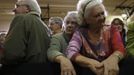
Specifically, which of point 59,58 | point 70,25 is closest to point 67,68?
point 59,58

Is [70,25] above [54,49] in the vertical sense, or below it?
above

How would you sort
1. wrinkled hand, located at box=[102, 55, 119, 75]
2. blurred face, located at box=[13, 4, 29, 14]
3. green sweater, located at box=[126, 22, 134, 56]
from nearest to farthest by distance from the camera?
wrinkled hand, located at box=[102, 55, 119, 75] < green sweater, located at box=[126, 22, 134, 56] < blurred face, located at box=[13, 4, 29, 14]

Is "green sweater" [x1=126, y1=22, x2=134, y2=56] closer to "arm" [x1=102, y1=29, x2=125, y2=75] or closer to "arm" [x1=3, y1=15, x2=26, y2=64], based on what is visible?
"arm" [x1=102, y1=29, x2=125, y2=75]

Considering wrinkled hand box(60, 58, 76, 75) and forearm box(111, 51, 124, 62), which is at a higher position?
forearm box(111, 51, 124, 62)

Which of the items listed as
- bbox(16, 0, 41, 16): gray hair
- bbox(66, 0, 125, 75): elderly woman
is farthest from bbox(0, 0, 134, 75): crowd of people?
bbox(16, 0, 41, 16): gray hair

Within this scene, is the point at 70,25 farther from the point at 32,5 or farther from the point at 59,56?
the point at 59,56

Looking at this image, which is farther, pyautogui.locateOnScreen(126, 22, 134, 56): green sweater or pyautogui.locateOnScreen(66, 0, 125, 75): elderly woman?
pyautogui.locateOnScreen(126, 22, 134, 56): green sweater

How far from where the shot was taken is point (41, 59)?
191cm

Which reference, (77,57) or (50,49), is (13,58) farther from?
(77,57)

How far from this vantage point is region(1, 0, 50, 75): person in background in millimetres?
1729

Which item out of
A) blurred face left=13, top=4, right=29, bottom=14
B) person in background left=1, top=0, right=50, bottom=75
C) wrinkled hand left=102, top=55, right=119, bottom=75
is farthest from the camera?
blurred face left=13, top=4, right=29, bottom=14

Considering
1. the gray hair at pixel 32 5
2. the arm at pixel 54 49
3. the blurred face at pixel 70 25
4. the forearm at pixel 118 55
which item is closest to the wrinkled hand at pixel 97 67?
the forearm at pixel 118 55

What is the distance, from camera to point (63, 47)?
6.46ft

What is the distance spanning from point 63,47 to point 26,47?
0.93 ft
